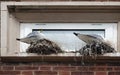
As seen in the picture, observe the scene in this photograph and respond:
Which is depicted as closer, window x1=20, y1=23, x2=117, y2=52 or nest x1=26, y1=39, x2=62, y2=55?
nest x1=26, y1=39, x2=62, y2=55

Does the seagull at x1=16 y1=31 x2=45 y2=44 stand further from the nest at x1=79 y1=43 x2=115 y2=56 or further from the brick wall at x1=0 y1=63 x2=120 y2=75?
the nest at x1=79 y1=43 x2=115 y2=56

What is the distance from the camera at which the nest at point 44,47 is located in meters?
6.83

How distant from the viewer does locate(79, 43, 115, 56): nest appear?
678 centimetres

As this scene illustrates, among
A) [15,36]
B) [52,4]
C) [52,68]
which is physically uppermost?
[52,4]

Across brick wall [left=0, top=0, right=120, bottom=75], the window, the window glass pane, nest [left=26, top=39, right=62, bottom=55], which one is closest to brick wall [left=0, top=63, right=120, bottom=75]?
brick wall [left=0, top=0, right=120, bottom=75]

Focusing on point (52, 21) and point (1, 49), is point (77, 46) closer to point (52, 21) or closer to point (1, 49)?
point (52, 21)

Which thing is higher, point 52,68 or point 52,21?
point 52,21

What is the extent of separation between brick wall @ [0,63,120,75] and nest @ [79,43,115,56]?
195 millimetres

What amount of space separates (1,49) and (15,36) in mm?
344

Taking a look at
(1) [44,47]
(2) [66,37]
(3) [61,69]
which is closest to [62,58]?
(3) [61,69]

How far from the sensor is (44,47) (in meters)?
6.82

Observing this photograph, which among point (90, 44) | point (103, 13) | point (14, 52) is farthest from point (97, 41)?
point (14, 52)

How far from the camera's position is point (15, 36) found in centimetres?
713

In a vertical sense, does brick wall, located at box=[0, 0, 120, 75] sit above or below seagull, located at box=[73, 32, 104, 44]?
below
